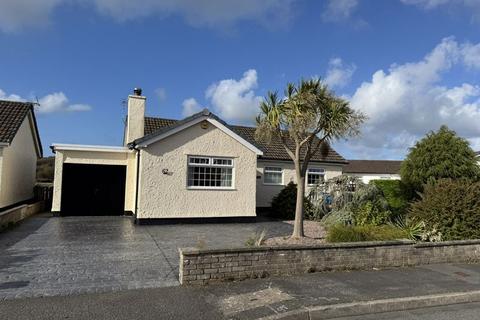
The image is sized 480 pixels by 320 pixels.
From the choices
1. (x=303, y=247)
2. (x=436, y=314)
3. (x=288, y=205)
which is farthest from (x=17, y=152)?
(x=436, y=314)

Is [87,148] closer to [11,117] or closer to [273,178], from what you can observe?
[11,117]

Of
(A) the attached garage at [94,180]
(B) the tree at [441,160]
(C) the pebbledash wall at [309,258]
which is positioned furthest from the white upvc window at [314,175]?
(C) the pebbledash wall at [309,258]

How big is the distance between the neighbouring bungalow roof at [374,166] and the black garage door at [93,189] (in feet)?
157

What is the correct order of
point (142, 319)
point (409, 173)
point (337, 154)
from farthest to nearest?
point (337, 154) → point (409, 173) → point (142, 319)

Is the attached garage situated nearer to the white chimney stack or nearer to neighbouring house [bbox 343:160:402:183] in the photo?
the white chimney stack

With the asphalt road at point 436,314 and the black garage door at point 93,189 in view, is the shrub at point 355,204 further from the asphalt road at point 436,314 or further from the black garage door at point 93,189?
the black garage door at point 93,189

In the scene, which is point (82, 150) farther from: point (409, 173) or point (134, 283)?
point (409, 173)

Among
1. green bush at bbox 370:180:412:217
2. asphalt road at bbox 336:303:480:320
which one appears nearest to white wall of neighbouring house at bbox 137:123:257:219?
green bush at bbox 370:180:412:217

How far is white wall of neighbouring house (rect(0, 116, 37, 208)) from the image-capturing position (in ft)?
49.8

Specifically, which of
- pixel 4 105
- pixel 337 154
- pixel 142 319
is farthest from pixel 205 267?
pixel 337 154

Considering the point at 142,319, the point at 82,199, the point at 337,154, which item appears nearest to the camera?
the point at 142,319

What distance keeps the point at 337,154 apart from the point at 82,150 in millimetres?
14262

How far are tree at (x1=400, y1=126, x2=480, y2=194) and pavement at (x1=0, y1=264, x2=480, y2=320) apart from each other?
11209mm

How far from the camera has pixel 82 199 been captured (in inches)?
663
